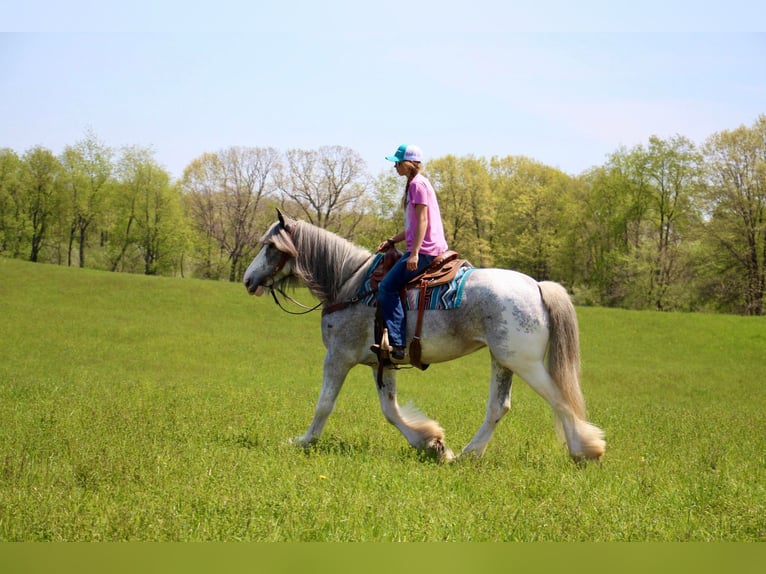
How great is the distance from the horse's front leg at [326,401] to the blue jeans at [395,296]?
32.0 inches

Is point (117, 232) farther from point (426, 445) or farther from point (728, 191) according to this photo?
point (426, 445)

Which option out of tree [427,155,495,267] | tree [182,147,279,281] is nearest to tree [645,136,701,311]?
tree [427,155,495,267]

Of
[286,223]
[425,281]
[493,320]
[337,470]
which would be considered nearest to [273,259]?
[286,223]

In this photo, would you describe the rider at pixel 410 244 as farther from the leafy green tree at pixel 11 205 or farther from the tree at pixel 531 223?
the leafy green tree at pixel 11 205

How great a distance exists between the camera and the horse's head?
31.5 ft

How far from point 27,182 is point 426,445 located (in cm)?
6451

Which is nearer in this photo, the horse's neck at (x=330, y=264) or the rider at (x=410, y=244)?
the rider at (x=410, y=244)

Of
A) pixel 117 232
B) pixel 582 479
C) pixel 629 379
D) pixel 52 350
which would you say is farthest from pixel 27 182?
pixel 582 479

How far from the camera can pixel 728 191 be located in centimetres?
5419

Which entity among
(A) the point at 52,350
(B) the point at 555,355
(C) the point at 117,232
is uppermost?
(C) the point at 117,232

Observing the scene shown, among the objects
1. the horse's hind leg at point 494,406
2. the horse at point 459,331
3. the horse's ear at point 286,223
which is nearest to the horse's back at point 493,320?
the horse at point 459,331

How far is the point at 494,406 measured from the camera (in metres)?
8.80

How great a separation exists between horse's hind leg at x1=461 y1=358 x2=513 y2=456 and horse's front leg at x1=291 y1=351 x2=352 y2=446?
1729 mm

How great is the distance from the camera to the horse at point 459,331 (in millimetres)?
8375
